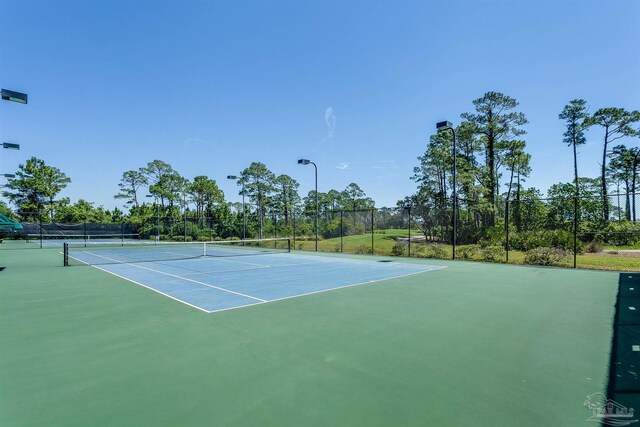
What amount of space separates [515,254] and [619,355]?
14.2m

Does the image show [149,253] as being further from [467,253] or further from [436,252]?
[467,253]

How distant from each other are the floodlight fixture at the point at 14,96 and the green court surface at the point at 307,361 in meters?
5.53

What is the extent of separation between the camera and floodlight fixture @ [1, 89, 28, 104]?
8.13 metres

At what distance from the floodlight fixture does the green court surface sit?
18.2ft

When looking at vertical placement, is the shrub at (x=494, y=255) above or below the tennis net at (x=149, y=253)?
above

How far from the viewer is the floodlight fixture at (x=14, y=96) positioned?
8133 mm

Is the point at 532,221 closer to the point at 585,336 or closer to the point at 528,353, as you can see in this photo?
the point at 585,336

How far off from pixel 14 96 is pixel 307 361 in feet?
35.3

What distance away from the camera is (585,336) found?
4.20 m

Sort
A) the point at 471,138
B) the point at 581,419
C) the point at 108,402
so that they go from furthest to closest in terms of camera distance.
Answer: the point at 471,138 → the point at 108,402 → the point at 581,419

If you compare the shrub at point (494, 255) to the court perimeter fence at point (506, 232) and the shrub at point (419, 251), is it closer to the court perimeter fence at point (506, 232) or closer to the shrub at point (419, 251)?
the court perimeter fence at point (506, 232)

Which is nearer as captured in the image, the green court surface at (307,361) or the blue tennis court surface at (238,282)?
the green court surface at (307,361)

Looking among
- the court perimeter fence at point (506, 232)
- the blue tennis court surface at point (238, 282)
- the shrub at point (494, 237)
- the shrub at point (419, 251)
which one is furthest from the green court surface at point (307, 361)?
the shrub at point (494, 237)

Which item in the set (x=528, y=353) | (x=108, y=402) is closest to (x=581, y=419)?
(x=528, y=353)
